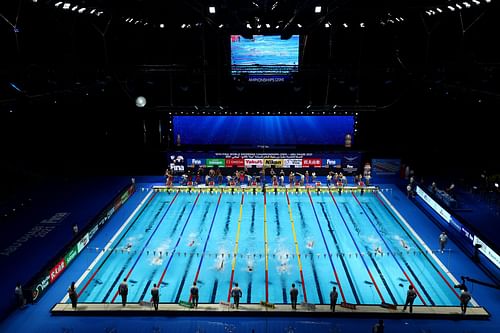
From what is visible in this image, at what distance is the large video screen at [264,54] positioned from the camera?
22.5 meters

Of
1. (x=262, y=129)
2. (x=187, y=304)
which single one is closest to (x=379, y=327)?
(x=187, y=304)

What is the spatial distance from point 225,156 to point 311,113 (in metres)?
5.52

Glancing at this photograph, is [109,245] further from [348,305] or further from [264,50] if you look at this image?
[264,50]

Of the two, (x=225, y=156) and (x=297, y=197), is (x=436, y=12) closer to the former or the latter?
(x=297, y=197)

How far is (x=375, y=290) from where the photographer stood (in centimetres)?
1348

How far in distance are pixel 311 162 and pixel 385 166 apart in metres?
4.14

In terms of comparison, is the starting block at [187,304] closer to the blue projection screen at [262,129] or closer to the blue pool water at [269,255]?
the blue pool water at [269,255]

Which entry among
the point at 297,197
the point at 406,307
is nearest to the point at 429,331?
the point at 406,307

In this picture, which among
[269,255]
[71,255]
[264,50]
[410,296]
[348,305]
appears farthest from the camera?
[264,50]

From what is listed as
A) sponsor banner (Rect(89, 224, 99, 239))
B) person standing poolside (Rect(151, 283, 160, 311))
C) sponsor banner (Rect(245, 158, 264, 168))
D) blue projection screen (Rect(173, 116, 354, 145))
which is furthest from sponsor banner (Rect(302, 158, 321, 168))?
person standing poolside (Rect(151, 283, 160, 311))

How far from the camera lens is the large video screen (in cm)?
2248

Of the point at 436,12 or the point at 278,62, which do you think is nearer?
the point at 436,12

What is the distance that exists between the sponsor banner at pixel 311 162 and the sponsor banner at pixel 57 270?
14720mm

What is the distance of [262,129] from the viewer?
2633cm
